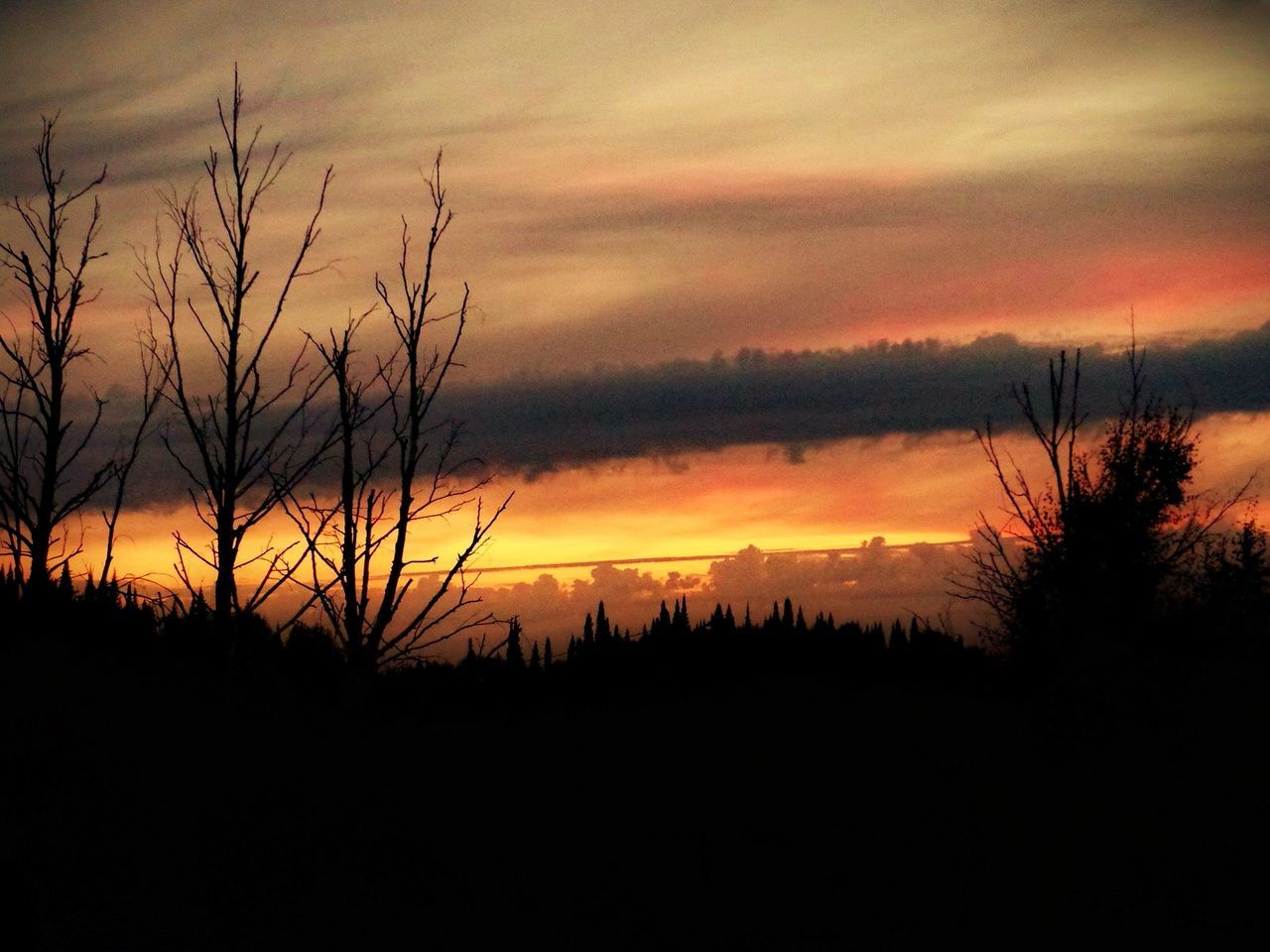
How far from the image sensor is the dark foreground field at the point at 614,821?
1251cm

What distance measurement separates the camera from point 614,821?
15523mm

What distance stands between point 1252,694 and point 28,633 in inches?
795

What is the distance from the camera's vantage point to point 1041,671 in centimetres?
2172

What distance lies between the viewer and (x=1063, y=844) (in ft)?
52.5

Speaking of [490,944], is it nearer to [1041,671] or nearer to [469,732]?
[469,732]

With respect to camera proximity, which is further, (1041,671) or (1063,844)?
(1041,671)

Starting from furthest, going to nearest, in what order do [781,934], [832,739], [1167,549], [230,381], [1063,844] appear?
[1167,549]
[832,739]
[230,381]
[1063,844]
[781,934]

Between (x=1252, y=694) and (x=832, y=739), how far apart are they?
24.0 feet

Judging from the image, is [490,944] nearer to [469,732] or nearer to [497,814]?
[497,814]

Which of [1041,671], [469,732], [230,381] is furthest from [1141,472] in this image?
[230,381]

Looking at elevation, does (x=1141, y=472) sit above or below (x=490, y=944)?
above

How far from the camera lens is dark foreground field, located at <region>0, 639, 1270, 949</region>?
12.5 metres


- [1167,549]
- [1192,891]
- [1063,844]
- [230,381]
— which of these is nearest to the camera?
[1192,891]

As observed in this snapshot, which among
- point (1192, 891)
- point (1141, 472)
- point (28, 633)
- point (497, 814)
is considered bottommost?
point (1192, 891)
